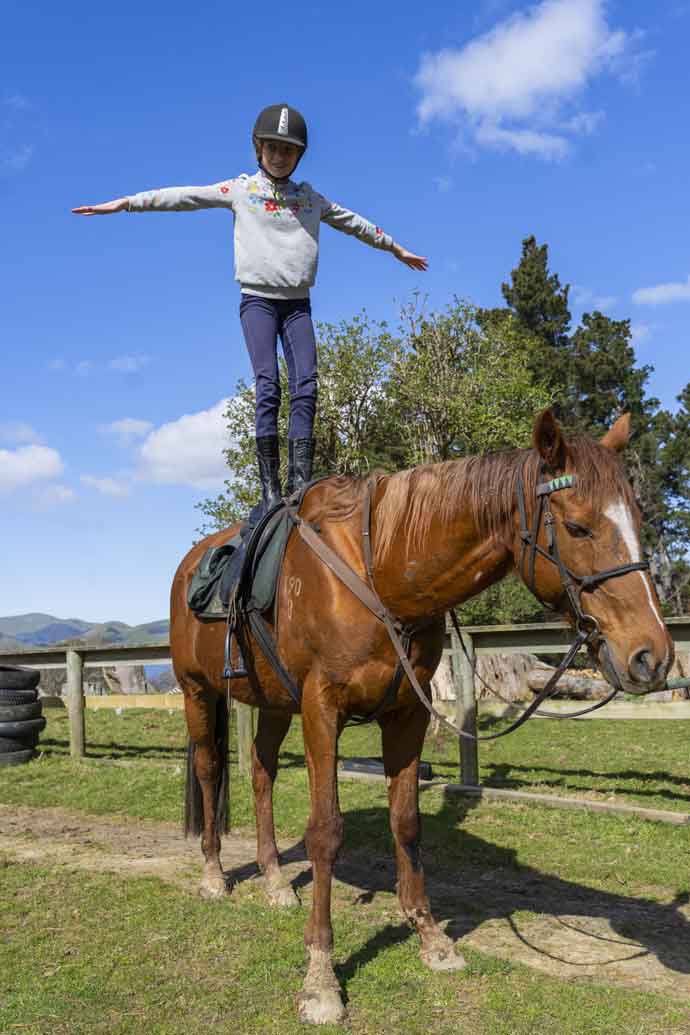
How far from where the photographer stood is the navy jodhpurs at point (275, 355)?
5.20 meters

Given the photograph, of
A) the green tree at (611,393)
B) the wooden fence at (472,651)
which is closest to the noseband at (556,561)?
the wooden fence at (472,651)

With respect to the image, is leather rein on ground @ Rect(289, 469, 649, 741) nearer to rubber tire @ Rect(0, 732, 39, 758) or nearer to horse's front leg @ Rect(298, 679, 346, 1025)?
horse's front leg @ Rect(298, 679, 346, 1025)

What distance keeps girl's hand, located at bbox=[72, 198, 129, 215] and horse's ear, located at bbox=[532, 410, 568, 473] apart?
10.1ft

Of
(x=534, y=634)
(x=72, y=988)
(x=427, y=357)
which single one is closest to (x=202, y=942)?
(x=72, y=988)

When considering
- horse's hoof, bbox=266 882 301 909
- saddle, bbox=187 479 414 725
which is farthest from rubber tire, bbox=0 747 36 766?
saddle, bbox=187 479 414 725

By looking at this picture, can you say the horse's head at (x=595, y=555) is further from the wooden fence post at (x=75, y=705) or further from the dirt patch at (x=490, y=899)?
the wooden fence post at (x=75, y=705)

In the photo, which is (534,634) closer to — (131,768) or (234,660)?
(234,660)

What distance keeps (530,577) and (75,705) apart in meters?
8.31

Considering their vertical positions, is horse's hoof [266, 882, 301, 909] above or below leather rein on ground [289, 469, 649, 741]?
below

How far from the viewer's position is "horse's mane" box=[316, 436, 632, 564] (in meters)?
3.39

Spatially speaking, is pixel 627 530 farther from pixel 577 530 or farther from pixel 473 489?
pixel 473 489

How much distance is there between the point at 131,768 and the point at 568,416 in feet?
106

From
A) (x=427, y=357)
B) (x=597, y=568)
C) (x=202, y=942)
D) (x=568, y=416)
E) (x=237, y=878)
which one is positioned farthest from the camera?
(x=568, y=416)

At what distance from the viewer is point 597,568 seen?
3324 mm
